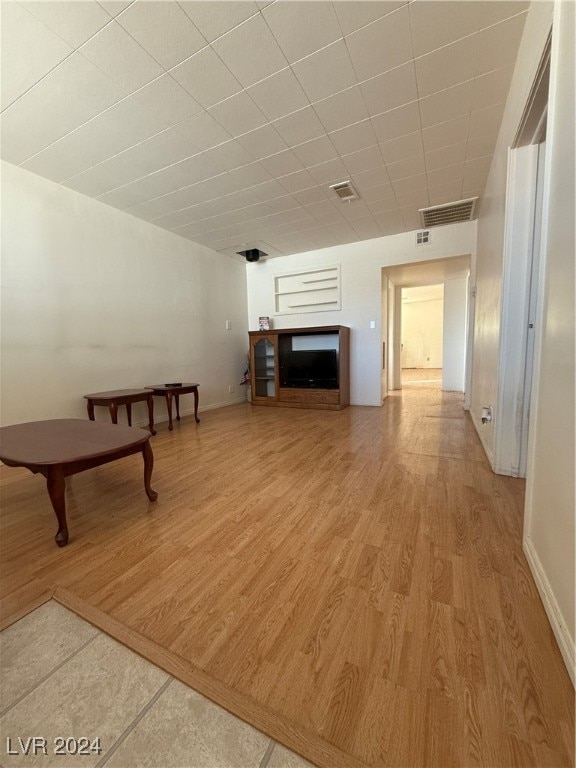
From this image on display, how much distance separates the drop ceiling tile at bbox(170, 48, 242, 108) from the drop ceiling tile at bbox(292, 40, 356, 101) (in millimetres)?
444

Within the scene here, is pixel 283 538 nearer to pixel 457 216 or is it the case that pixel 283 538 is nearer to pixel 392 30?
pixel 392 30

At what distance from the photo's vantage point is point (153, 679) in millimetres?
847

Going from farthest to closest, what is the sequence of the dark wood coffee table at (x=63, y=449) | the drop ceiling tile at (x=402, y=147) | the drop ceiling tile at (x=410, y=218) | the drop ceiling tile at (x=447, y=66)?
the drop ceiling tile at (x=410, y=218) → the drop ceiling tile at (x=402, y=147) → the drop ceiling tile at (x=447, y=66) → the dark wood coffee table at (x=63, y=449)

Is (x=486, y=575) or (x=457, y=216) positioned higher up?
(x=457, y=216)

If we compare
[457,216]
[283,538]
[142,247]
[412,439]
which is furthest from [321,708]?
[457,216]

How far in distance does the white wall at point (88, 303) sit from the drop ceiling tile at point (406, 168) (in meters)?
3.02

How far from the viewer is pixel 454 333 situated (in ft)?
20.7

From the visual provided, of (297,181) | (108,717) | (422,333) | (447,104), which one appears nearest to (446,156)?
(447,104)

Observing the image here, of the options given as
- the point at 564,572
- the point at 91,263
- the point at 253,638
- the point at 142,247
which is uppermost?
the point at 142,247

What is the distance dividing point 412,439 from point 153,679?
2.78 meters

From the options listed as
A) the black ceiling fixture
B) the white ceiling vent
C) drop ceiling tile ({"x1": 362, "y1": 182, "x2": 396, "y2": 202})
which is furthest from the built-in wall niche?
the white ceiling vent

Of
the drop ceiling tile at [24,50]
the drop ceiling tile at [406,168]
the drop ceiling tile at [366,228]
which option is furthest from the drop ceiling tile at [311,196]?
the drop ceiling tile at [24,50]

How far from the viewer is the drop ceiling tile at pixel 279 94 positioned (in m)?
1.94

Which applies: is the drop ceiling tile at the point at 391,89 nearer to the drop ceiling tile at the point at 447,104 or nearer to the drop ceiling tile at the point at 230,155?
the drop ceiling tile at the point at 447,104
